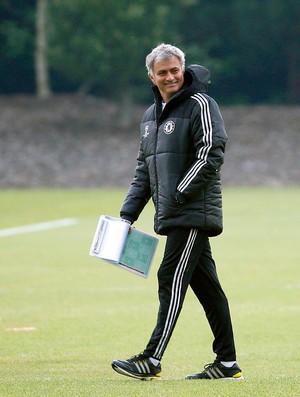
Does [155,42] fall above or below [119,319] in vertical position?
above

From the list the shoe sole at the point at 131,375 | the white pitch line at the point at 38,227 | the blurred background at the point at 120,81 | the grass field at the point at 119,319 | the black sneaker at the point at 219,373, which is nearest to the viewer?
the grass field at the point at 119,319

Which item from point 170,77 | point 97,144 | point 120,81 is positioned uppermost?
point 120,81

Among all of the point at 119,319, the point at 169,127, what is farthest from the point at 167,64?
the point at 119,319

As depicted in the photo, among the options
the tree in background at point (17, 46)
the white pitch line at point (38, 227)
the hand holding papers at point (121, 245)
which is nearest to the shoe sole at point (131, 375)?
the hand holding papers at point (121, 245)

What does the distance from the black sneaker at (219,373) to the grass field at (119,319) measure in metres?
0.16

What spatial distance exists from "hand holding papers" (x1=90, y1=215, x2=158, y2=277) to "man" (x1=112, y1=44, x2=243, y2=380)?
293mm

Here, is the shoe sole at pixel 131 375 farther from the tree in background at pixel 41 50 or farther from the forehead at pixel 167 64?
the tree in background at pixel 41 50

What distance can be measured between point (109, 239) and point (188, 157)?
2.61ft

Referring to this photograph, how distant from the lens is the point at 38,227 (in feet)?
83.5

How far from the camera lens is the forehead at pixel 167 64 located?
7582mm

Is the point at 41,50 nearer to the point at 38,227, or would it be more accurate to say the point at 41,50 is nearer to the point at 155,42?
the point at 155,42

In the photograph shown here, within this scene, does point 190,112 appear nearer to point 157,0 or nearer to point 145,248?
point 145,248

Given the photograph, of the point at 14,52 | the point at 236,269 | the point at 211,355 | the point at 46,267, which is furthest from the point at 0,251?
the point at 14,52

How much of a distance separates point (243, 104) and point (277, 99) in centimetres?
174
